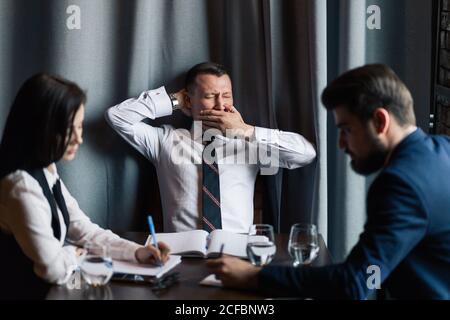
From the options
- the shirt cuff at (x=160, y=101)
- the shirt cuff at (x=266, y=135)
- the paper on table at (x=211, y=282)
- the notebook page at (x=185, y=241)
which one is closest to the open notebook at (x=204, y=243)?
the notebook page at (x=185, y=241)

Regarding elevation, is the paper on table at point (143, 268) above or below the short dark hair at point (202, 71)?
below

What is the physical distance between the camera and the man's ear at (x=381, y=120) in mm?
1604

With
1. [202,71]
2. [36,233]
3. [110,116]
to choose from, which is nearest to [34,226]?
[36,233]

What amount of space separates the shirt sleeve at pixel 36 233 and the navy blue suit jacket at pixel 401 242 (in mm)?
478

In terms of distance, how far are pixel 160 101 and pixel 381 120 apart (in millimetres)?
1140

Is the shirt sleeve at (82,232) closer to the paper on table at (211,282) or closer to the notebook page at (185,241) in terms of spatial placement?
the notebook page at (185,241)

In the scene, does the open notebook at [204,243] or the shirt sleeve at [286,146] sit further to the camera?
the shirt sleeve at [286,146]

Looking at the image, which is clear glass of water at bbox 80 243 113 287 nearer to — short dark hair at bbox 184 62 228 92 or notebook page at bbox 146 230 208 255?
notebook page at bbox 146 230 208 255

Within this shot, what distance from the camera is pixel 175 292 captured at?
1595 mm

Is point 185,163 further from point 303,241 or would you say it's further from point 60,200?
point 303,241

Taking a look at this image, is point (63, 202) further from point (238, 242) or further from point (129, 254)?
point (238, 242)

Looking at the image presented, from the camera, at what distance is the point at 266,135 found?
8.28 ft

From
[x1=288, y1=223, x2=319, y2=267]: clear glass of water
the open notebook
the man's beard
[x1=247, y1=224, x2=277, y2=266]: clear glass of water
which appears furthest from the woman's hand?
the man's beard
